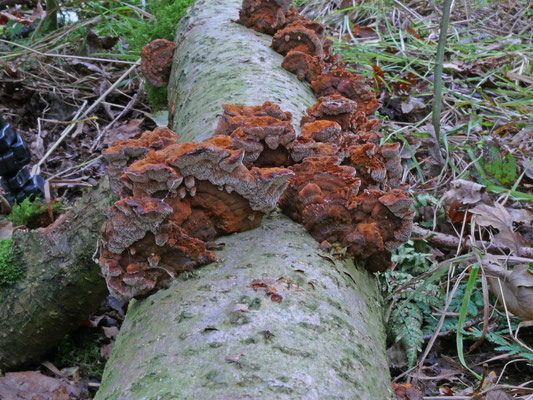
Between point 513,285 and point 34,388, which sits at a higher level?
point 513,285

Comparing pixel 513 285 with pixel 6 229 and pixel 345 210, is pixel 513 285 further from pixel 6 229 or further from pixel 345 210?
pixel 6 229

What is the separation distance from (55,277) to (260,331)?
1.77 metres

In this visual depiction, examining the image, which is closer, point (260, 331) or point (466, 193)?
point (260, 331)

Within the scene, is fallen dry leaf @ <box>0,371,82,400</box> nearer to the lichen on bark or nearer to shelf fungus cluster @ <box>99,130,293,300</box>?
the lichen on bark

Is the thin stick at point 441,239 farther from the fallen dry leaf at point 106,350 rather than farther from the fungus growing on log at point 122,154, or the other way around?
the fallen dry leaf at point 106,350

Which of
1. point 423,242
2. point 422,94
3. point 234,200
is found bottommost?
point 423,242

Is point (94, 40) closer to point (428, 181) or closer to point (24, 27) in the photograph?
point (24, 27)

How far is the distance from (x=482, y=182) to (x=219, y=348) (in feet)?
9.80

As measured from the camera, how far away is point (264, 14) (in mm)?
3789

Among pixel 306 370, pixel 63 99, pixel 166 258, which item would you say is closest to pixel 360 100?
pixel 166 258

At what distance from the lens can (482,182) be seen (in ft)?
11.8

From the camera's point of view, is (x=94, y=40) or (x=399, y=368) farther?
(x=94, y=40)

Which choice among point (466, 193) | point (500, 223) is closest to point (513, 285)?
point (500, 223)

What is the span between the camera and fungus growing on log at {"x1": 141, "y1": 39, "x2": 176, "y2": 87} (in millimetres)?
4191
